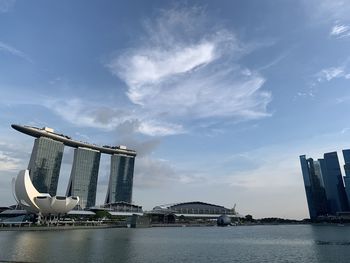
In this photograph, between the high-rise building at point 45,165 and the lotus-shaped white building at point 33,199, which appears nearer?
the lotus-shaped white building at point 33,199

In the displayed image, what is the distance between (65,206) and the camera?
142m

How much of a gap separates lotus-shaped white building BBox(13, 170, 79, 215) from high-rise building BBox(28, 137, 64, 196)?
165 feet

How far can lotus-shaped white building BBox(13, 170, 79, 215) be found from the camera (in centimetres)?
13425

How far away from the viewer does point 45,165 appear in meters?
191

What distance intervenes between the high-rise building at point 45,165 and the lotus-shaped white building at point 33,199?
50178mm

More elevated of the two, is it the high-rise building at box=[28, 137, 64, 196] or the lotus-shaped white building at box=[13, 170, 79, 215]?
the high-rise building at box=[28, 137, 64, 196]

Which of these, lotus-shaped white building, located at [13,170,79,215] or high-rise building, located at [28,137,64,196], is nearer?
lotus-shaped white building, located at [13,170,79,215]

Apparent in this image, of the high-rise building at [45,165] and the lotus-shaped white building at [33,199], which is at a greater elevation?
the high-rise building at [45,165]

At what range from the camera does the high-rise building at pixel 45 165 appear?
187750mm

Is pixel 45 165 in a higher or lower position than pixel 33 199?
higher

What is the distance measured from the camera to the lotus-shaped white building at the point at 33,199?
440ft

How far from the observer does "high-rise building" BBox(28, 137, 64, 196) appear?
7392 inches

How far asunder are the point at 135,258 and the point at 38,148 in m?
167

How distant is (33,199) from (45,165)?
57022mm
